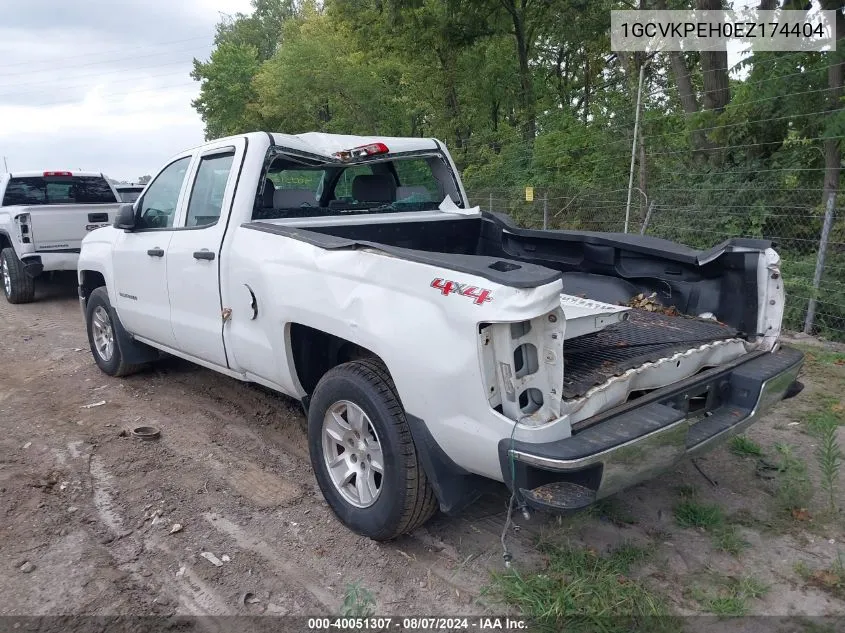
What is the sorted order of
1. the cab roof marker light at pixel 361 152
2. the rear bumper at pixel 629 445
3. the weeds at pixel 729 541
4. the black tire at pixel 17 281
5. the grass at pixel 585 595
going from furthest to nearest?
the black tire at pixel 17 281 < the cab roof marker light at pixel 361 152 < the weeds at pixel 729 541 < the grass at pixel 585 595 < the rear bumper at pixel 629 445

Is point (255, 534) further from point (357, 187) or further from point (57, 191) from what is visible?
point (57, 191)

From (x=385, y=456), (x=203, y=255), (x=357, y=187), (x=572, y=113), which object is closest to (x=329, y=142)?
(x=357, y=187)

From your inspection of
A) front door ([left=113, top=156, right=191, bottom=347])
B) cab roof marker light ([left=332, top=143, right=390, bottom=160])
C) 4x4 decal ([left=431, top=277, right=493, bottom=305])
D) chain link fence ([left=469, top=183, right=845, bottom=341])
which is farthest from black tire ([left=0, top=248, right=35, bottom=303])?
4x4 decal ([left=431, top=277, right=493, bottom=305])

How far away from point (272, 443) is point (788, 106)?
803 centimetres

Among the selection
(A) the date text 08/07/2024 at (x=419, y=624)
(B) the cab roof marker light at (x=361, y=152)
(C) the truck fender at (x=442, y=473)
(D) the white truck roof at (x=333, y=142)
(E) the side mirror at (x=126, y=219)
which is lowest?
(A) the date text 08/07/2024 at (x=419, y=624)

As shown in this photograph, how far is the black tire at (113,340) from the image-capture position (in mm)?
5625

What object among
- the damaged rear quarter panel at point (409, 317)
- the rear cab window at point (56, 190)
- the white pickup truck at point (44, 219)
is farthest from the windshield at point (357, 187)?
the rear cab window at point (56, 190)

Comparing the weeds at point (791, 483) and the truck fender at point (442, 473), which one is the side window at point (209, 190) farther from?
the weeds at point (791, 483)

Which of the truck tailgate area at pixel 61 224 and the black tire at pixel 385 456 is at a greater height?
the truck tailgate area at pixel 61 224

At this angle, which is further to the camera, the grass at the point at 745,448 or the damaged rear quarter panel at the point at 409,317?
the grass at the point at 745,448

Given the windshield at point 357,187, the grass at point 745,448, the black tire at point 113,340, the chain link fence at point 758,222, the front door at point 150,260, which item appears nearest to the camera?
the grass at point 745,448

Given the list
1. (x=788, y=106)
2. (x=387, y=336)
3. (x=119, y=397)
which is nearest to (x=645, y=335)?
(x=387, y=336)

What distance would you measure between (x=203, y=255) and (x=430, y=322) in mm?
2043

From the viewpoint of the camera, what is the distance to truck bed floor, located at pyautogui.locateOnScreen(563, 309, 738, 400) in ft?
9.53
